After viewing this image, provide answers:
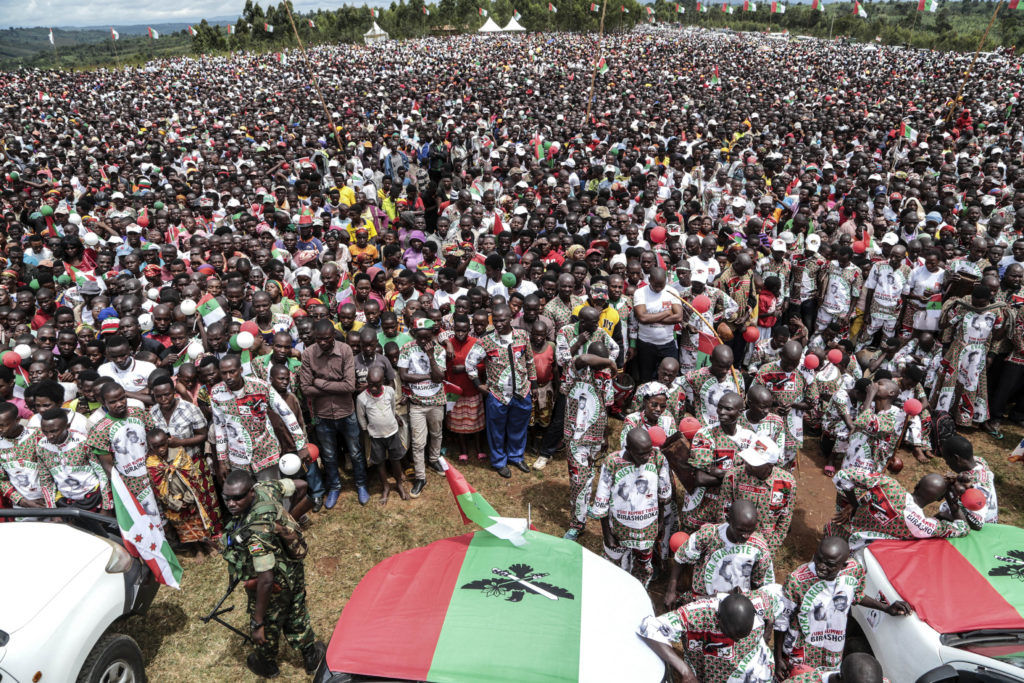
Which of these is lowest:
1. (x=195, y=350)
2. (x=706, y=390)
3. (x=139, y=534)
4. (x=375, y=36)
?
(x=139, y=534)

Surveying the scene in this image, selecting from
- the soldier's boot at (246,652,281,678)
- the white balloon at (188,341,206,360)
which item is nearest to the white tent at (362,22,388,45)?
the white balloon at (188,341,206,360)

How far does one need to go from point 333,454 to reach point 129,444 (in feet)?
5.88

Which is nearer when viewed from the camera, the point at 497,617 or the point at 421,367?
the point at 497,617

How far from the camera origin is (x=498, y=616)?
323cm

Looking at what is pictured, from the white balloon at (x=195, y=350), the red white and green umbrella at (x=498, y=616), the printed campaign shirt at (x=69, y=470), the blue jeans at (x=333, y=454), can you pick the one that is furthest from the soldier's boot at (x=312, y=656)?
the white balloon at (x=195, y=350)

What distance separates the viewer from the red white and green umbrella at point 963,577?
3.61 meters

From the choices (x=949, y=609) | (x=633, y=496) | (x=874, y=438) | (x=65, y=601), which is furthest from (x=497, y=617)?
(x=874, y=438)

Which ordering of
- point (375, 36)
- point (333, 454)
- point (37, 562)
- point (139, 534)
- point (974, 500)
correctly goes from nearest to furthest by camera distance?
point (37, 562) < point (974, 500) < point (139, 534) < point (333, 454) < point (375, 36)

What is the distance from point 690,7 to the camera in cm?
10169

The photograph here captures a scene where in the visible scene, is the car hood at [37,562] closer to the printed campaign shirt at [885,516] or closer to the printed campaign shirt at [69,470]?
the printed campaign shirt at [69,470]

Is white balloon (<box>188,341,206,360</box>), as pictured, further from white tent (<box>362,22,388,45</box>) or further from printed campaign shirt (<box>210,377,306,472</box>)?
white tent (<box>362,22,388,45</box>)

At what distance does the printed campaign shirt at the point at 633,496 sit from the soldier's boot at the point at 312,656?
90.6 inches

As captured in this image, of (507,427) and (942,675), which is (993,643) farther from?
(507,427)

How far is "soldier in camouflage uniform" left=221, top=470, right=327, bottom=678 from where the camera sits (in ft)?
12.4
